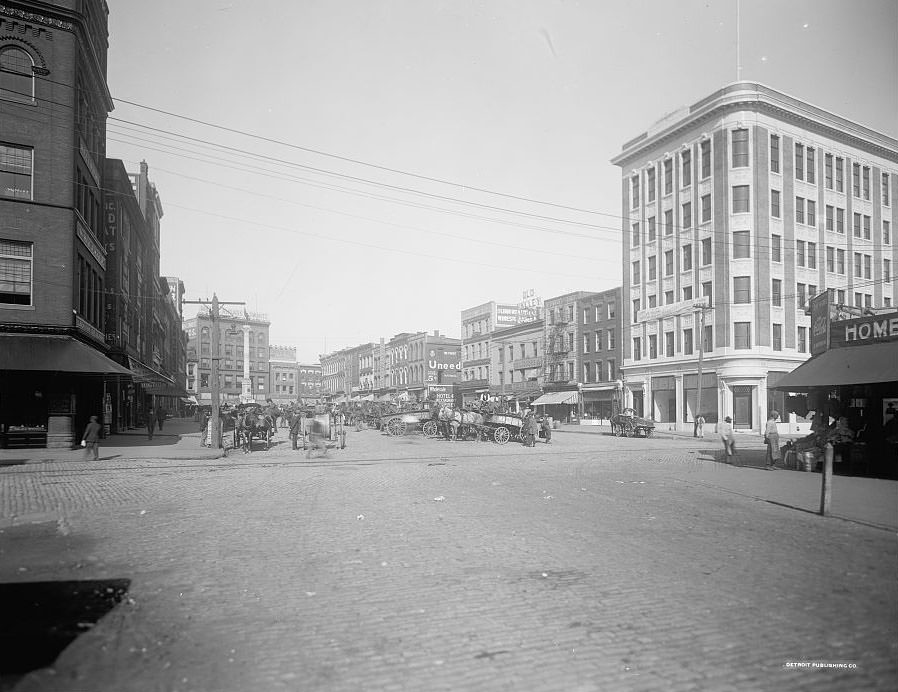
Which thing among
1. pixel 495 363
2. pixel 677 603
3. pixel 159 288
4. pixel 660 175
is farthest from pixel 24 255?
pixel 495 363

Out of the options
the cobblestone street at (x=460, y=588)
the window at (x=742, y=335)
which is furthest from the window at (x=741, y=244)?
the cobblestone street at (x=460, y=588)

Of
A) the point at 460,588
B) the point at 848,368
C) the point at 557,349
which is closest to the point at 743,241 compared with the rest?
the point at 557,349

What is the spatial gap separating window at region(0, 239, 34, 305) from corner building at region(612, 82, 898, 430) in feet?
122

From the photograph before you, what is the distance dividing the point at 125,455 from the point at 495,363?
5497cm

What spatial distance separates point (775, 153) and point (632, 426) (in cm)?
2410

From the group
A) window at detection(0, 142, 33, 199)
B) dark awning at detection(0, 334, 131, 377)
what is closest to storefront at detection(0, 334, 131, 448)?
dark awning at detection(0, 334, 131, 377)

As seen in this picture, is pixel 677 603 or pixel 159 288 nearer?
pixel 677 603

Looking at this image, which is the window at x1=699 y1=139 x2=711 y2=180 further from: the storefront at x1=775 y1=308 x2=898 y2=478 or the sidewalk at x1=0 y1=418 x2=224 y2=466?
the sidewalk at x1=0 y1=418 x2=224 y2=466

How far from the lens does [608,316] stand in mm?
57062

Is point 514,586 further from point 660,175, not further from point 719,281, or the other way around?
point 660,175

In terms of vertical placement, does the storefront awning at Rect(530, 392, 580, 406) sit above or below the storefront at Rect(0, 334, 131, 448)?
below

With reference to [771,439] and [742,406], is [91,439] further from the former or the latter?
[742,406]

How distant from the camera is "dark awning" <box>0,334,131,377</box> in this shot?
21609 millimetres

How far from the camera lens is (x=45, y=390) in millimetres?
23234
